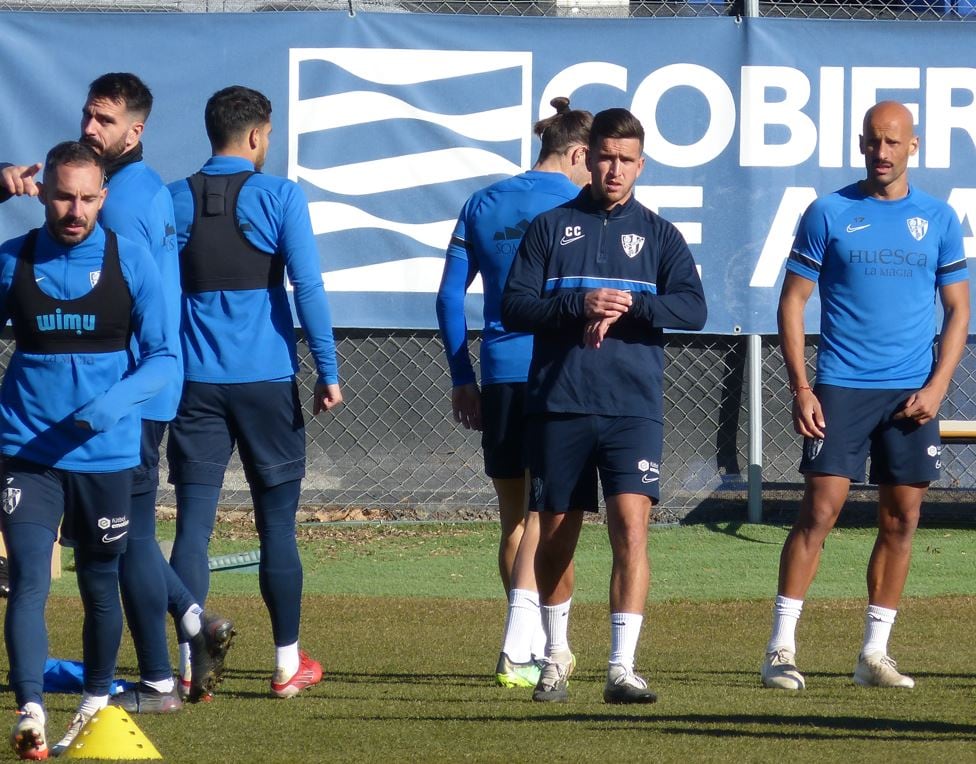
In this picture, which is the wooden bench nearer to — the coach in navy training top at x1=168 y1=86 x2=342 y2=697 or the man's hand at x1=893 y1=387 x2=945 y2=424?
the man's hand at x1=893 y1=387 x2=945 y2=424

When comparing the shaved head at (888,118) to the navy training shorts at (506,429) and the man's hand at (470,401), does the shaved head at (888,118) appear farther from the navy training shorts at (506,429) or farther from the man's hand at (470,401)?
the man's hand at (470,401)

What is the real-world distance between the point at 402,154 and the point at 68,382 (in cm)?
552

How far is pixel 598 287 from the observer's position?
4816mm

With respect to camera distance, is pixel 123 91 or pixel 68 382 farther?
pixel 123 91

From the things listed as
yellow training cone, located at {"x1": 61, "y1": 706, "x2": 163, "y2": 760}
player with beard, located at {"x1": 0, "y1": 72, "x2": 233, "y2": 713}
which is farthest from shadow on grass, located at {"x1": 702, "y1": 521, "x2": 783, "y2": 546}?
yellow training cone, located at {"x1": 61, "y1": 706, "x2": 163, "y2": 760}

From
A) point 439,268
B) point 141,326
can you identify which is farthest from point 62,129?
point 141,326

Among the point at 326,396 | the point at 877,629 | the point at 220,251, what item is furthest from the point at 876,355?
the point at 220,251

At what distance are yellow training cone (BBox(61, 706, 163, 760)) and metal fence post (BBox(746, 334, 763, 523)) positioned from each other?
19.6 feet

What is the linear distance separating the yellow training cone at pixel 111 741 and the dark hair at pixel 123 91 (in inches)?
77.4

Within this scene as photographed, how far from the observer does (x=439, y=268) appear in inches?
374

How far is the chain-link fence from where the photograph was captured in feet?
31.7

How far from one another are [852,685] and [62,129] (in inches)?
241

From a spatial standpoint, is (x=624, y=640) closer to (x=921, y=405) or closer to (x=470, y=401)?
(x=470, y=401)

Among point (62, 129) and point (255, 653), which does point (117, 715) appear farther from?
point (62, 129)
